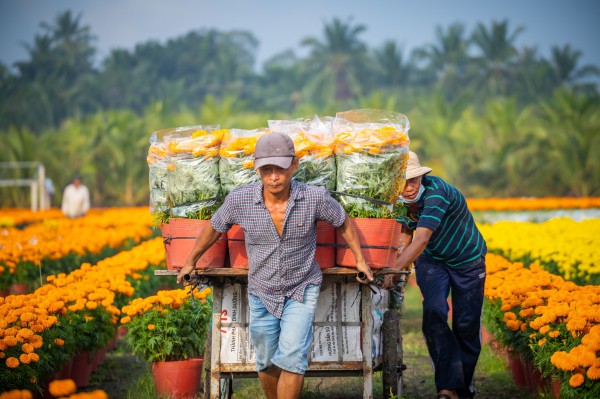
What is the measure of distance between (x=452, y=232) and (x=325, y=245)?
137 cm

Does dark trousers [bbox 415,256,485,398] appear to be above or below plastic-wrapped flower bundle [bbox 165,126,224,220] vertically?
below

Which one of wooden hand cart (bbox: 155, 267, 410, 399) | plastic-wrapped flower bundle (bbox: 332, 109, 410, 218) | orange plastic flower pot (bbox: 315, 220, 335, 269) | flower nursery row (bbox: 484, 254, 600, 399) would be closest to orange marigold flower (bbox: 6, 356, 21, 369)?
wooden hand cart (bbox: 155, 267, 410, 399)

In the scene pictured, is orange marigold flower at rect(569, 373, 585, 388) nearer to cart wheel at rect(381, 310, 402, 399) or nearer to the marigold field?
the marigold field

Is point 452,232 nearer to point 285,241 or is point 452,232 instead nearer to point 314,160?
point 314,160

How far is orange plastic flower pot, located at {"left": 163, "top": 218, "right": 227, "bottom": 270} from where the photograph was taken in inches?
194

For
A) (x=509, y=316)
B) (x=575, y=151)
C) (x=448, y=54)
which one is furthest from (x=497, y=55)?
(x=509, y=316)

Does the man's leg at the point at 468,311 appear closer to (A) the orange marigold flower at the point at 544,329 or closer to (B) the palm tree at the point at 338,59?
(A) the orange marigold flower at the point at 544,329

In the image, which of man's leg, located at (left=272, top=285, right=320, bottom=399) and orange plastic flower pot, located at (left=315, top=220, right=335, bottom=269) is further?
orange plastic flower pot, located at (left=315, top=220, right=335, bottom=269)

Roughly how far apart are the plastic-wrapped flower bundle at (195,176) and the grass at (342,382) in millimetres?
1735

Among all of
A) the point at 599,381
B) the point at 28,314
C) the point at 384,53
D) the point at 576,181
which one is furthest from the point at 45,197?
the point at 384,53

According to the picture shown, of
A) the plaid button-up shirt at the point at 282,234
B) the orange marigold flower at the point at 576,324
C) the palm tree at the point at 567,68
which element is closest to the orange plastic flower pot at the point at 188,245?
the plaid button-up shirt at the point at 282,234

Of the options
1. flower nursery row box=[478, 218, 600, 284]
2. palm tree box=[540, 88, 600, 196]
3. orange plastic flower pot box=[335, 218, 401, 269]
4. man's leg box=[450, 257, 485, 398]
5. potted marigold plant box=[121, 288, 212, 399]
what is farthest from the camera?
palm tree box=[540, 88, 600, 196]

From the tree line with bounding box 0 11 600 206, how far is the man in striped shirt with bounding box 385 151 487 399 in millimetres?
26250

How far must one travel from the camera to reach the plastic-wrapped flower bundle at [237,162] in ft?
16.3
